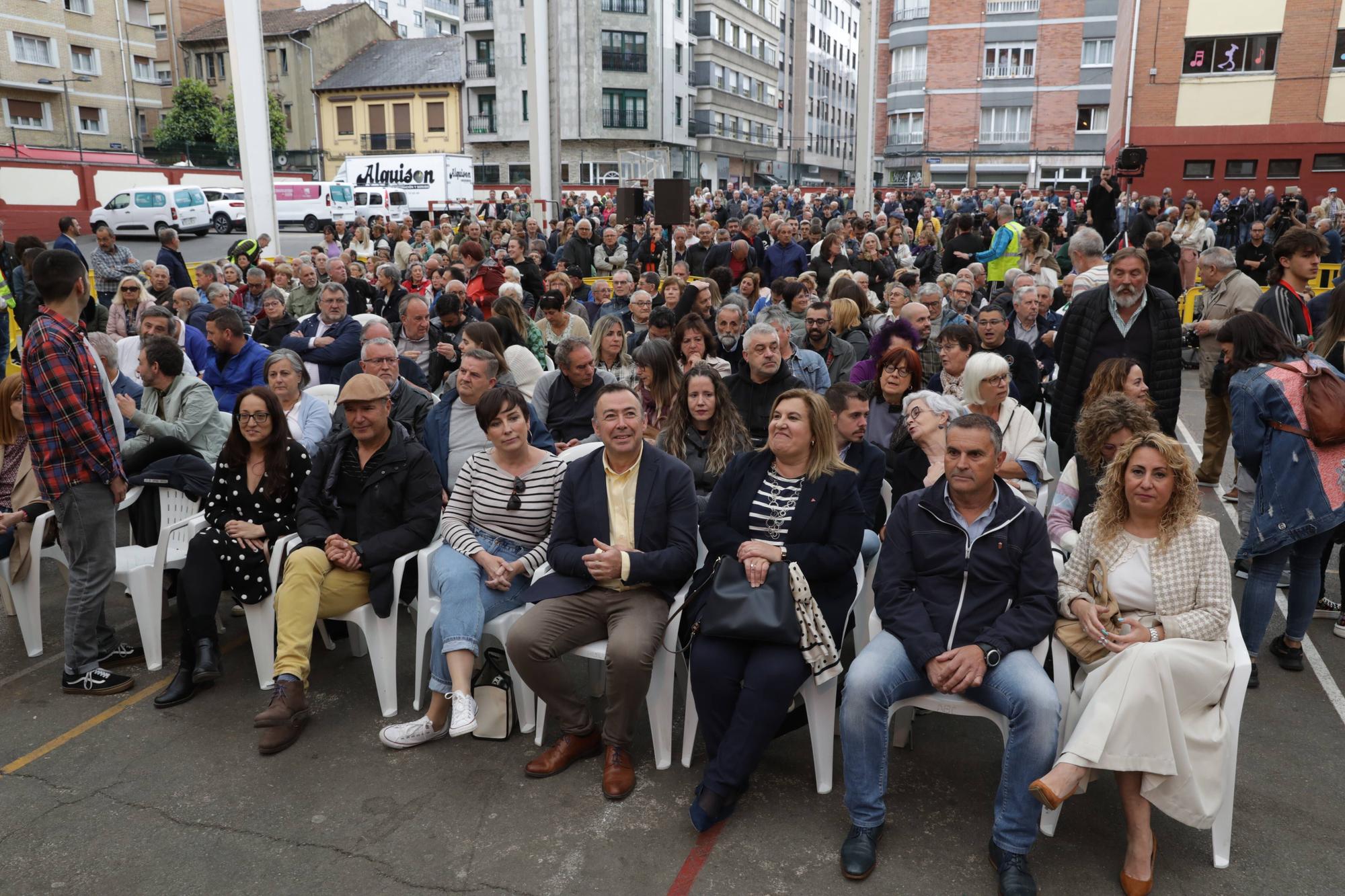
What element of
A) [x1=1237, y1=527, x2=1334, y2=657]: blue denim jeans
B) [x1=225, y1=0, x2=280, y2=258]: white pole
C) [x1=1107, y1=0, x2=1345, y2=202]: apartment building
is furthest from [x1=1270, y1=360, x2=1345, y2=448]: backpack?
[x1=1107, y1=0, x2=1345, y2=202]: apartment building

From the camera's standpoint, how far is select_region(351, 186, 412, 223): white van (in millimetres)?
33094

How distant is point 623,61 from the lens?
160 ft

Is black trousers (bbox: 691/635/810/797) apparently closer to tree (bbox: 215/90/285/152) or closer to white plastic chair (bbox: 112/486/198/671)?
white plastic chair (bbox: 112/486/198/671)

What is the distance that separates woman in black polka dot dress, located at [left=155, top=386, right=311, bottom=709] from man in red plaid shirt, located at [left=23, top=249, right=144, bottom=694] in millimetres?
424

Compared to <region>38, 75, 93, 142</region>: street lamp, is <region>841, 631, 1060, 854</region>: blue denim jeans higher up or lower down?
lower down

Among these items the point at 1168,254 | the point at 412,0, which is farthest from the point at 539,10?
the point at 412,0

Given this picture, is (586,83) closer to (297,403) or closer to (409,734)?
(297,403)

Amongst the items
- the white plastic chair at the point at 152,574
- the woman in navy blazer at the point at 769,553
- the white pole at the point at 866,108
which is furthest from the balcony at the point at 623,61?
the woman in navy blazer at the point at 769,553

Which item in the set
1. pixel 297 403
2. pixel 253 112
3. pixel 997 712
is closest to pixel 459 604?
pixel 997 712

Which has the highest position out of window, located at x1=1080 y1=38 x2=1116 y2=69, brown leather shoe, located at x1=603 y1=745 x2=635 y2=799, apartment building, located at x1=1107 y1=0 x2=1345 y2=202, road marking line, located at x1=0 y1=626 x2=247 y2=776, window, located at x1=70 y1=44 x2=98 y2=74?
window, located at x1=1080 y1=38 x2=1116 y2=69

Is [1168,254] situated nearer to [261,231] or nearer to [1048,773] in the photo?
[1048,773]

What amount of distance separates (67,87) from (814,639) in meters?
47.5

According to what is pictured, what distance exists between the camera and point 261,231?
40.8 ft

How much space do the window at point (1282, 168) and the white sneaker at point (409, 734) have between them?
1254 inches
